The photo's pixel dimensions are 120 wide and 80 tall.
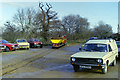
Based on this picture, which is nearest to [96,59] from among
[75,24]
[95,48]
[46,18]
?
[95,48]

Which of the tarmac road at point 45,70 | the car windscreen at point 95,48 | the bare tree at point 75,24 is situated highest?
the bare tree at point 75,24

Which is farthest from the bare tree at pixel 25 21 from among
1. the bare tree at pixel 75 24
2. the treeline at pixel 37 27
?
the bare tree at pixel 75 24

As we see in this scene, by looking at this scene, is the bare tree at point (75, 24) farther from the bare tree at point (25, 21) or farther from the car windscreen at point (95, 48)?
the car windscreen at point (95, 48)

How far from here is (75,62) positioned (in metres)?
6.79

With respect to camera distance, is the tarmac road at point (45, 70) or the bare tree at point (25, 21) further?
the bare tree at point (25, 21)

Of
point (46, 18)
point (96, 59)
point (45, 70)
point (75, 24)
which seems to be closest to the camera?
point (96, 59)

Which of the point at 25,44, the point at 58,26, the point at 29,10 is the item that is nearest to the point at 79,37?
the point at 58,26

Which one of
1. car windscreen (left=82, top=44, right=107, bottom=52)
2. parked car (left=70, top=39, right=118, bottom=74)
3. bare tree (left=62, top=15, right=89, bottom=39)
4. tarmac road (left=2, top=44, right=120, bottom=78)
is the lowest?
tarmac road (left=2, top=44, right=120, bottom=78)

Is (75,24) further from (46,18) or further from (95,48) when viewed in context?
(95,48)

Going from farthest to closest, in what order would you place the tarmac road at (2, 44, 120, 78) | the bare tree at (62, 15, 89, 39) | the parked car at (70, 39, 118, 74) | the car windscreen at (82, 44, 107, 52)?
the bare tree at (62, 15, 89, 39) < the car windscreen at (82, 44, 107, 52) < the tarmac road at (2, 44, 120, 78) < the parked car at (70, 39, 118, 74)

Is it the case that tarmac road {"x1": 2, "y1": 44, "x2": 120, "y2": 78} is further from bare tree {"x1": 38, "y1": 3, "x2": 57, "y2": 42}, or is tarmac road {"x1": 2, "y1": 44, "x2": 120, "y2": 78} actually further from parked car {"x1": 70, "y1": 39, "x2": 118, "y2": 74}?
bare tree {"x1": 38, "y1": 3, "x2": 57, "y2": 42}

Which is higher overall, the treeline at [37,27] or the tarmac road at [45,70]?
the treeline at [37,27]

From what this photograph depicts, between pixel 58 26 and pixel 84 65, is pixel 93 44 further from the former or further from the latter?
pixel 58 26

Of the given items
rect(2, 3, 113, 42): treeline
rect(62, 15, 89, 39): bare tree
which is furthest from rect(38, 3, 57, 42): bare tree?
rect(62, 15, 89, 39): bare tree
